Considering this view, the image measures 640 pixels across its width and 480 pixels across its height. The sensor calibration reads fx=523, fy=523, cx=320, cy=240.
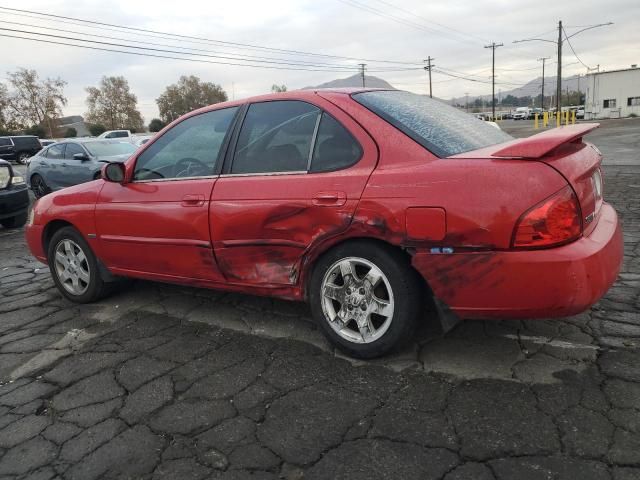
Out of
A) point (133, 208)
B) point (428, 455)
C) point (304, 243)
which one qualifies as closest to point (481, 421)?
point (428, 455)

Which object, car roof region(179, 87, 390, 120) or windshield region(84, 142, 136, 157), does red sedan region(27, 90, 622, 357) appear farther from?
windshield region(84, 142, 136, 157)

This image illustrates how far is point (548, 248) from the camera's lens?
93.4 inches

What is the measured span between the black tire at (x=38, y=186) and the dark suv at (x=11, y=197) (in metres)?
5.15

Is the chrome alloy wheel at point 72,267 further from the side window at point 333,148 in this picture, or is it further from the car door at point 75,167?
the car door at point 75,167

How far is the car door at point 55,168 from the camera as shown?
1273 cm

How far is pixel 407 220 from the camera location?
2.59 metres

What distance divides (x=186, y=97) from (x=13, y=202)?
79453mm

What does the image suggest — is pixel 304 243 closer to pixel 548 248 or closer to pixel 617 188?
pixel 548 248

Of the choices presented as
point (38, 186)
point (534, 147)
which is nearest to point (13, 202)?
point (38, 186)

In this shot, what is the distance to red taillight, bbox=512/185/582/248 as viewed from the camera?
7.72 feet

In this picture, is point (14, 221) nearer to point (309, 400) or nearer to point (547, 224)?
point (309, 400)

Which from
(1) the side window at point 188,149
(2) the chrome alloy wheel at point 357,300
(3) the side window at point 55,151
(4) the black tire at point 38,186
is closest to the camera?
(2) the chrome alloy wheel at point 357,300

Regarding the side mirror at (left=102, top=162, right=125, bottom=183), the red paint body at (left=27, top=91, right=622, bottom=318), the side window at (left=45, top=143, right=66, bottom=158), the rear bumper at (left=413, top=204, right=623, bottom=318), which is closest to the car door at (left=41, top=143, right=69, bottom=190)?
the side window at (left=45, top=143, right=66, bottom=158)

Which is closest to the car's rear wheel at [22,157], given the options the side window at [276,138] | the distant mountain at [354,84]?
the distant mountain at [354,84]
